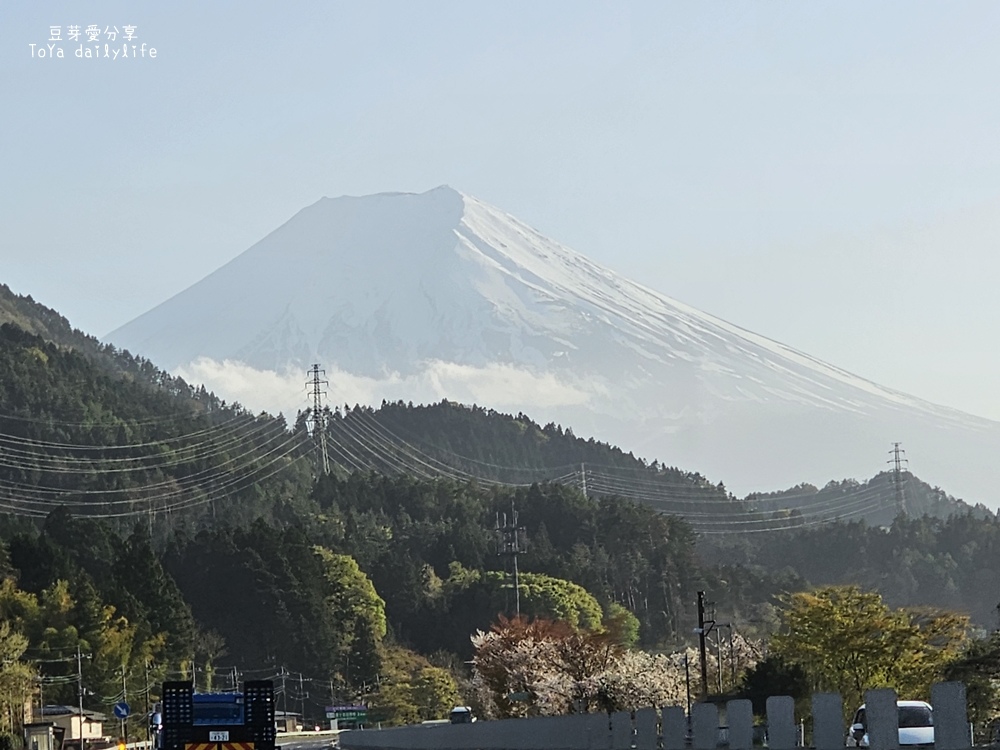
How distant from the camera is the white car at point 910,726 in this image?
97.0 feet

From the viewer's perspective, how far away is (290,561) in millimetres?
144875

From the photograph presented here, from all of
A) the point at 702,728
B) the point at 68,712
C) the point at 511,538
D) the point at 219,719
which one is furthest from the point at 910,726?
the point at 511,538

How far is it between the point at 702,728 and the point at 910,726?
20.0 ft

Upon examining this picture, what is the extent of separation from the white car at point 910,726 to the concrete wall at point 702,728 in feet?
2.37

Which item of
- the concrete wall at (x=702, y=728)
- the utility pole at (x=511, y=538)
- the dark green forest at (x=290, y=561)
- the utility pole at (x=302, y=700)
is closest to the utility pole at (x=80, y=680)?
the dark green forest at (x=290, y=561)

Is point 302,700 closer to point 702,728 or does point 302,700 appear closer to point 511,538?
point 511,538

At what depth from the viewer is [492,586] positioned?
503 feet

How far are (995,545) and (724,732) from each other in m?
164

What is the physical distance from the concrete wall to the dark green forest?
72.0 metres

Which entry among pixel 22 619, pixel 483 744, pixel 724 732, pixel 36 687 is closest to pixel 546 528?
pixel 22 619

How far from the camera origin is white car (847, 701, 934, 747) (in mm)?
29570

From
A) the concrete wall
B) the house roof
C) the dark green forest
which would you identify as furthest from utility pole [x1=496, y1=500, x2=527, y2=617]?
the concrete wall

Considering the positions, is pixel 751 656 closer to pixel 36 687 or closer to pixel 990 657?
pixel 36 687

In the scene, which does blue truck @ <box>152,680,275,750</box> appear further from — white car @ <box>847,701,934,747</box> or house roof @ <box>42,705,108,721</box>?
house roof @ <box>42,705,108,721</box>
